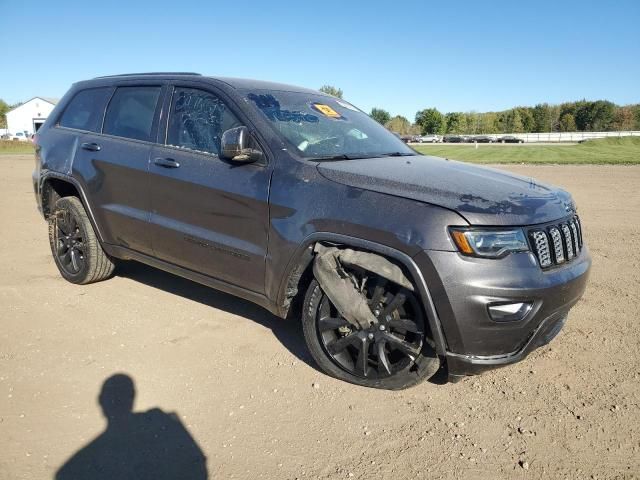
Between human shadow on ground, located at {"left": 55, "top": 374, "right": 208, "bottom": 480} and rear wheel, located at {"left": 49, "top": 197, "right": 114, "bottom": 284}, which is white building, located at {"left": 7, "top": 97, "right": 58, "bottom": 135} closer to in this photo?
rear wheel, located at {"left": 49, "top": 197, "right": 114, "bottom": 284}

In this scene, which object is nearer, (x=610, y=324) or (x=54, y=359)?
(x=54, y=359)

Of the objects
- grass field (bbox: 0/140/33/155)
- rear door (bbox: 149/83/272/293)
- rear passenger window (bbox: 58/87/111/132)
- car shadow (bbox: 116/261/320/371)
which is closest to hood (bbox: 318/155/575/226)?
rear door (bbox: 149/83/272/293)

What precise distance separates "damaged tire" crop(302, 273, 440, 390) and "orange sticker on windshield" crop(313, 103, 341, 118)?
155 cm

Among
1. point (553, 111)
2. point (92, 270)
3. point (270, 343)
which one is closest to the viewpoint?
point (270, 343)

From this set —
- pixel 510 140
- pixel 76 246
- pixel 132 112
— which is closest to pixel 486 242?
pixel 132 112

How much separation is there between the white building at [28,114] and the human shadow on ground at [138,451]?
322 ft

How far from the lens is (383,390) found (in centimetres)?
319

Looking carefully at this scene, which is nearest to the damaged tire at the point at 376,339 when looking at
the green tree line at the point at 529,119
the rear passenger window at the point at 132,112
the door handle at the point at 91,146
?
the rear passenger window at the point at 132,112

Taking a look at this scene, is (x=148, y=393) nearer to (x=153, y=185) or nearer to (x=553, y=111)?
(x=153, y=185)

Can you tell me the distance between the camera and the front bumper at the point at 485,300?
265cm

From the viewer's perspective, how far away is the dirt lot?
254 centimetres

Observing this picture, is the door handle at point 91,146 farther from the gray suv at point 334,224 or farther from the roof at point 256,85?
the roof at point 256,85

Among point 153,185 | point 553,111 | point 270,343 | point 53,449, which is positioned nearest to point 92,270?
point 153,185

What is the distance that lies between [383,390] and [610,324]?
7.15 ft
